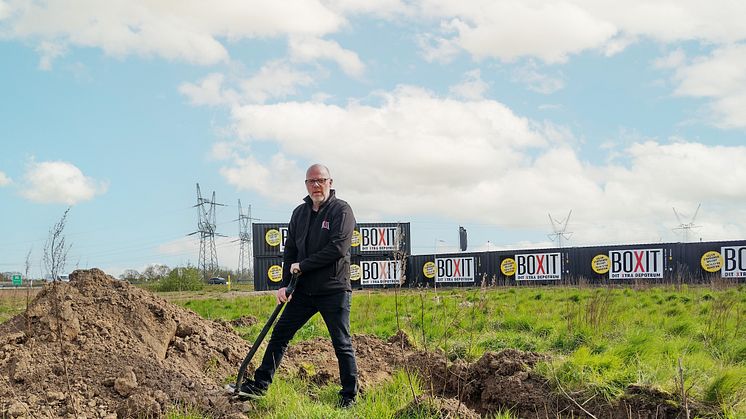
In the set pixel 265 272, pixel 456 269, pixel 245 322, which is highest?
pixel 265 272

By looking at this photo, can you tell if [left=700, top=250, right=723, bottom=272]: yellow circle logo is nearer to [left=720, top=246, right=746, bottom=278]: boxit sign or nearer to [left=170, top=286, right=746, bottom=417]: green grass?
[left=720, top=246, right=746, bottom=278]: boxit sign

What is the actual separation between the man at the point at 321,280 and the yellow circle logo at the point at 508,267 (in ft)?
76.3

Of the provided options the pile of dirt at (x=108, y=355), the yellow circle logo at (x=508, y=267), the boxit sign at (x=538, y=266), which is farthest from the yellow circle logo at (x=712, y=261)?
the pile of dirt at (x=108, y=355)

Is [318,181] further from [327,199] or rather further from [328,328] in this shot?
[328,328]

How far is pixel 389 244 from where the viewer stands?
98.0ft

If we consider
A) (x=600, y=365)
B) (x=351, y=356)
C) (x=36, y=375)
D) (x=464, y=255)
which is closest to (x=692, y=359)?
(x=600, y=365)

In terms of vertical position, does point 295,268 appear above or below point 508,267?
above

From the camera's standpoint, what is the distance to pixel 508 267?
27.9 metres

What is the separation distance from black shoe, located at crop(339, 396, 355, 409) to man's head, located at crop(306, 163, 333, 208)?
1689mm

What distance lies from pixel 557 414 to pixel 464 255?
77.8ft

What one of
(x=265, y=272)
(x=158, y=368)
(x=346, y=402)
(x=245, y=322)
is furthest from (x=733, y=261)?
(x=158, y=368)

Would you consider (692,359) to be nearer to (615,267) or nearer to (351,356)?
(351,356)

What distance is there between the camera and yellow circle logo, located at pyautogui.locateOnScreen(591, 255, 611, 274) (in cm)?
2570

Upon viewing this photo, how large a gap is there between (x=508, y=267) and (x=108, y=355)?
23.5 meters
